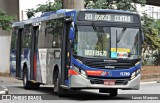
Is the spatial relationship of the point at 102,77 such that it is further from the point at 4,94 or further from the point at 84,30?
the point at 4,94

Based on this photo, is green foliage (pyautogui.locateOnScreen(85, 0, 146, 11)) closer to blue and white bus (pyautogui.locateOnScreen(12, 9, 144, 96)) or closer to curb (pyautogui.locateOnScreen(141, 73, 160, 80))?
curb (pyautogui.locateOnScreen(141, 73, 160, 80))

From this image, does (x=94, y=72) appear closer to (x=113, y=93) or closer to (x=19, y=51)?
(x=113, y=93)

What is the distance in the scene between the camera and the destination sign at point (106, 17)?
16422mm

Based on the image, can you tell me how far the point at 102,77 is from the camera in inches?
634

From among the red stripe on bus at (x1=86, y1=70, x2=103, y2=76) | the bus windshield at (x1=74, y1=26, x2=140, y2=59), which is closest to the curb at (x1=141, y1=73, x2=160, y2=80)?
the bus windshield at (x1=74, y1=26, x2=140, y2=59)

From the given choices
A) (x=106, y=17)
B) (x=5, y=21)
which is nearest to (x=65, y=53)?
(x=106, y=17)

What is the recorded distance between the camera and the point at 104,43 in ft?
53.4

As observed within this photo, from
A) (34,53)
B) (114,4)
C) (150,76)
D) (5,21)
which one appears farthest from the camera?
(114,4)

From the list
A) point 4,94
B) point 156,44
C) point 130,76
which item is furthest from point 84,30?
point 156,44

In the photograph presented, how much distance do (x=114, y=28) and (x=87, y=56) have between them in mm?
1476

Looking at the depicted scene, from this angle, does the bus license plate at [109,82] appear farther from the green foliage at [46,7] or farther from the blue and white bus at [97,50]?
the green foliage at [46,7]

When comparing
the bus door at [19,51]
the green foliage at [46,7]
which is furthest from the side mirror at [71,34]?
the green foliage at [46,7]

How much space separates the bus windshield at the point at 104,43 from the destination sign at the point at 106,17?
0.33 metres

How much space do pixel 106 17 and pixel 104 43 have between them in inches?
40.4
